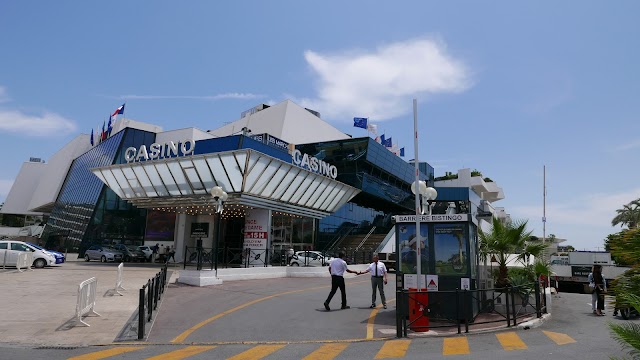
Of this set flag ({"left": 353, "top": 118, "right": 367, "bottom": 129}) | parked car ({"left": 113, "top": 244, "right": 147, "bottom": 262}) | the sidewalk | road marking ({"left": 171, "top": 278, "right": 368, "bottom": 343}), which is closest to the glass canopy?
parked car ({"left": 113, "top": 244, "right": 147, "bottom": 262})

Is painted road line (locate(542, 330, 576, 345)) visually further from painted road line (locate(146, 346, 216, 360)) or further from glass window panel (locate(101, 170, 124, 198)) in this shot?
glass window panel (locate(101, 170, 124, 198))

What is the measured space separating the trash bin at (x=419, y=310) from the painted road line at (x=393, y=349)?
Result: 4.23 ft

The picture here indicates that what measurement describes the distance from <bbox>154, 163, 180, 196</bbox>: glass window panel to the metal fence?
25.7 meters

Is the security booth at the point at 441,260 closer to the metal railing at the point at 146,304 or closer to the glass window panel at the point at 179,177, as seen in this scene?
the metal railing at the point at 146,304

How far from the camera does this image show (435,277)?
40.5ft

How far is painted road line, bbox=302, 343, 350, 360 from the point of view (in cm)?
832

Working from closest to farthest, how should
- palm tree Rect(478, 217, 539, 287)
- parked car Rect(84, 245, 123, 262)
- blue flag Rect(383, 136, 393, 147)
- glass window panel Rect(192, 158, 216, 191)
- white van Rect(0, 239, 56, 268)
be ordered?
1. palm tree Rect(478, 217, 539, 287)
2. white van Rect(0, 239, 56, 268)
3. glass window panel Rect(192, 158, 216, 191)
4. parked car Rect(84, 245, 123, 262)
5. blue flag Rect(383, 136, 393, 147)

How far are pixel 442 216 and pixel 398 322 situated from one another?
11.4 ft

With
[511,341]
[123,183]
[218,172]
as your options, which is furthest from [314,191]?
[511,341]

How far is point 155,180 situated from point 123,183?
13.2 ft

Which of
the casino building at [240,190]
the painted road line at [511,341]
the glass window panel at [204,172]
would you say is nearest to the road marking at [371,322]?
the painted road line at [511,341]

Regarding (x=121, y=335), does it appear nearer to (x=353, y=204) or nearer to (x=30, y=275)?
(x=30, y=275)

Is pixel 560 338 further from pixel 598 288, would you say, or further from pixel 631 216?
pixel 631 216

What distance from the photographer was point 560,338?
33.8 feet
